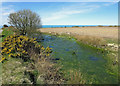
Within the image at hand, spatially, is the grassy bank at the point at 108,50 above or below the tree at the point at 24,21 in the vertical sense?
below

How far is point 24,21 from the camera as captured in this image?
1798 cm

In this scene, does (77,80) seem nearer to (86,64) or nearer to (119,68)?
(86,64)

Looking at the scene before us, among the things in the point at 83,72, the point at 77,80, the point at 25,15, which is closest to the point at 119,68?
the point at 83,72

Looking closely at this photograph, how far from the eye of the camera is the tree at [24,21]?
17.9 meters

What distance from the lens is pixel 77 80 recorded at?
5340 millimetres

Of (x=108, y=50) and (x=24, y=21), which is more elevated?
(x=24, y=21)

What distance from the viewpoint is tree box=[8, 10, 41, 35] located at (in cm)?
1791

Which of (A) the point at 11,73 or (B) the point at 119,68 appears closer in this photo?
(A) the point at 11,73

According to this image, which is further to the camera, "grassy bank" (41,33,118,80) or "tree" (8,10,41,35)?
"tree" (8,10,41,35)

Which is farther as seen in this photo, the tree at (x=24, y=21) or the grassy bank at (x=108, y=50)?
the tree at (x=24, y=21)

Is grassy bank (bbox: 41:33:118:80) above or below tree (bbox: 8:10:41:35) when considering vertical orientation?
below

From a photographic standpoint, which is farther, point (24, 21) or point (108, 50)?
point (24, 21)

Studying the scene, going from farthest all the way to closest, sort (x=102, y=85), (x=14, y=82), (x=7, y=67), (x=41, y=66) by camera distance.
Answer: (x=41, y=66) → (x=7, y=67) → (x=102, y=85) → (x=14, y=82)

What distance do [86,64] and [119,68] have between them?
9.63 feet
